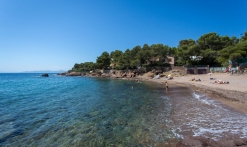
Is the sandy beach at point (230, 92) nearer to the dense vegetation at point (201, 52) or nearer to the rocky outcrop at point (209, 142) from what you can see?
the rocky outcrop at point (209, 142)

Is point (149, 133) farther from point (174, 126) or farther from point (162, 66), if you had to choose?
point (162, 66)

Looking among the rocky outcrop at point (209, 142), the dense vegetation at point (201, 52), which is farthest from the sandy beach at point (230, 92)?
the dense vegetation at point (201, 52)

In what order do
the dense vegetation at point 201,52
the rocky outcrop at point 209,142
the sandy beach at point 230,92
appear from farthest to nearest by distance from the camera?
the dense vegetation at point 201,52, the sandy beach at point 230,92, the rocky outcrop at point 209,142

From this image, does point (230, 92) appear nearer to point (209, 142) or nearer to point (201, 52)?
point (209, 142)

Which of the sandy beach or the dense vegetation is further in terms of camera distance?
the dense vegetation

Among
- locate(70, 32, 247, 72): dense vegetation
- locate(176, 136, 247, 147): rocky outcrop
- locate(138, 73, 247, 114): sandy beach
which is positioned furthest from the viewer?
locate(70, 32, 247, 72): dense vegetation

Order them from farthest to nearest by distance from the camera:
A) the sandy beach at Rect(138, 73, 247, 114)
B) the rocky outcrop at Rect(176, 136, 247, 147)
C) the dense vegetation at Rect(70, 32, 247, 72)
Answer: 1. the dense vegetation at Rect(70, 32, 247, 72)
2. the sandy beach at Rect(138, 73, 247, 114)
3. the rocky outcrop at Rect(176, 136, 247, 147)

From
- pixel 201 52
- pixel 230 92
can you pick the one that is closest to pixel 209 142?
pixel 230 92

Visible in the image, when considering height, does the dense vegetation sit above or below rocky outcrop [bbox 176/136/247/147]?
above

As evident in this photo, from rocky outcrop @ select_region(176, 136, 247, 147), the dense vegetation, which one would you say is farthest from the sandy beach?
the dense vegetation

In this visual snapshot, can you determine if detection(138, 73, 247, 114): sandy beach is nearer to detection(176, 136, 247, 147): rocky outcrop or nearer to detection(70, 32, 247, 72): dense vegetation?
detection(176, 136, 247, 147): rocky outcrop

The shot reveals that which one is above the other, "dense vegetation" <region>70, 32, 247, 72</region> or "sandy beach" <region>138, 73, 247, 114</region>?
"dense vegetation" <region>70, 32, 247, 72</region>

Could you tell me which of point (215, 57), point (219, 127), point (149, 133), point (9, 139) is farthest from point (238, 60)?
point (9, 139)

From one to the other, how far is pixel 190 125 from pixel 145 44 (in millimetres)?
63254
